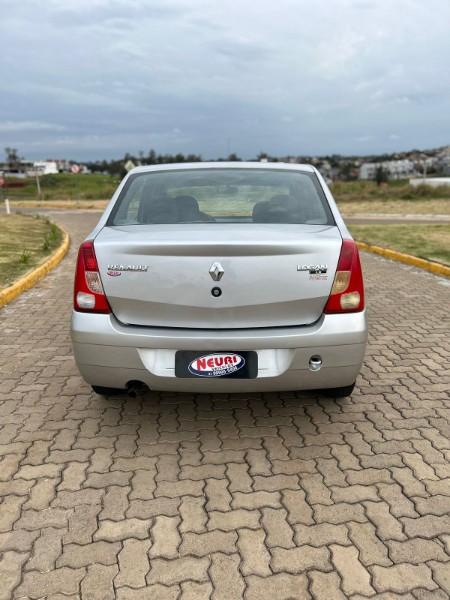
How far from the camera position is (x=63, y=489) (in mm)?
2748

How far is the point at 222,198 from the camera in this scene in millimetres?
3961

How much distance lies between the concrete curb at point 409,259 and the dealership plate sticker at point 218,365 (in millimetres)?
6808

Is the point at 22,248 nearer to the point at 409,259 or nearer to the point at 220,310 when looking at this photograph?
the point at 409,259

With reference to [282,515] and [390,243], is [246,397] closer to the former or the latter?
[282,515]

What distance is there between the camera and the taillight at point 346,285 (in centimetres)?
303

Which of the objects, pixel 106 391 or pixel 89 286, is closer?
pixel 89 286

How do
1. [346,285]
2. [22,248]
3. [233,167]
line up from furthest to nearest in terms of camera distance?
1. [22,248]
2. [233,167]
3. [346,285]

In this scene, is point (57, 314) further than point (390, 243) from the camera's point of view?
No

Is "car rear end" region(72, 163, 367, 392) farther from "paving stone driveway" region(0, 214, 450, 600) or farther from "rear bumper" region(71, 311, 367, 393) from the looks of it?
"paving stone driveway" region(0, 214, 450, 600)

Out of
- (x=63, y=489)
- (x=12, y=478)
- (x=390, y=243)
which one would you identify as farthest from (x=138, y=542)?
(x=390, y=243)

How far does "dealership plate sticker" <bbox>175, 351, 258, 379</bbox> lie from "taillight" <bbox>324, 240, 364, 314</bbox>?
533 mm

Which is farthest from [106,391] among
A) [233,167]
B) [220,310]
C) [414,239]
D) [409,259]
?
[414,239]

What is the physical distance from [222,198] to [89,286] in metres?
1.34

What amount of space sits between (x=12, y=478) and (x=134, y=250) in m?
1.39
